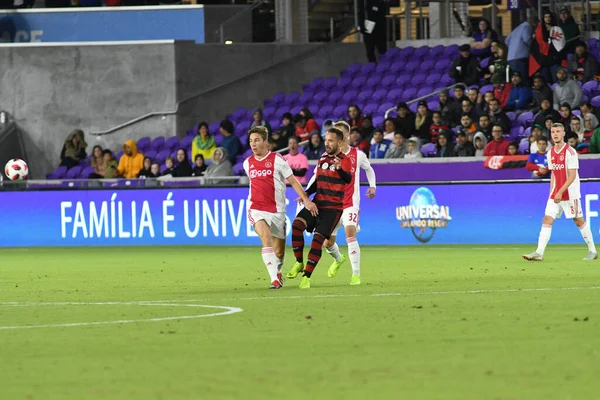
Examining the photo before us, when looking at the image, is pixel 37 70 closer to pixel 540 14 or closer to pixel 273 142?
pixel 273 142

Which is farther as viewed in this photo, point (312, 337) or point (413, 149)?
point (413, 149)

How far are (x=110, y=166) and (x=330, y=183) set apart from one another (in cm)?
1797

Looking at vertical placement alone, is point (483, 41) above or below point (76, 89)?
above

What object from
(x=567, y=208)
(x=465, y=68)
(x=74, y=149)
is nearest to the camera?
(x=567, y=208)

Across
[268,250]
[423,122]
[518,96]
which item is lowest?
[268,250]

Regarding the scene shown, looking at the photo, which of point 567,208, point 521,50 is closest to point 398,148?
point 521,50

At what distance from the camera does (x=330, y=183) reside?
1495cm

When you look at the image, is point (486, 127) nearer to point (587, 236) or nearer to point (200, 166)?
point (200, 166)

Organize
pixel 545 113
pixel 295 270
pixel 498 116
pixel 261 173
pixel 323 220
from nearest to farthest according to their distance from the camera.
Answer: pixel 261 173
pixel 323 220
pixel 295 270
pixel 545 113
pixel 498 116

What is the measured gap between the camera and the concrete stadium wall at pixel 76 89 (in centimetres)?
3600

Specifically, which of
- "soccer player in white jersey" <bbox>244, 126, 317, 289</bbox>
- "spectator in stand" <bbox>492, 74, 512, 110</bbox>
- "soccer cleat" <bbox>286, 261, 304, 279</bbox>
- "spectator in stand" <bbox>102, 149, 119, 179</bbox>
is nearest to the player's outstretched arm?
"soccer player in white jersey" <bbox>244, 126, 317, 289</bbox>

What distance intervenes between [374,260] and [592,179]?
5.15 m

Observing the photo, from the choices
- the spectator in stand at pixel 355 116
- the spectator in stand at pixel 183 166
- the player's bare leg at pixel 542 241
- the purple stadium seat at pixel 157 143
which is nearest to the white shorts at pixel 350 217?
the player's bare leg at pixel 542 241

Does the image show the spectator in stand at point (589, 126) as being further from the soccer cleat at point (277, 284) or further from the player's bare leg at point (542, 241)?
the soccer cleat at point (277, 284)
